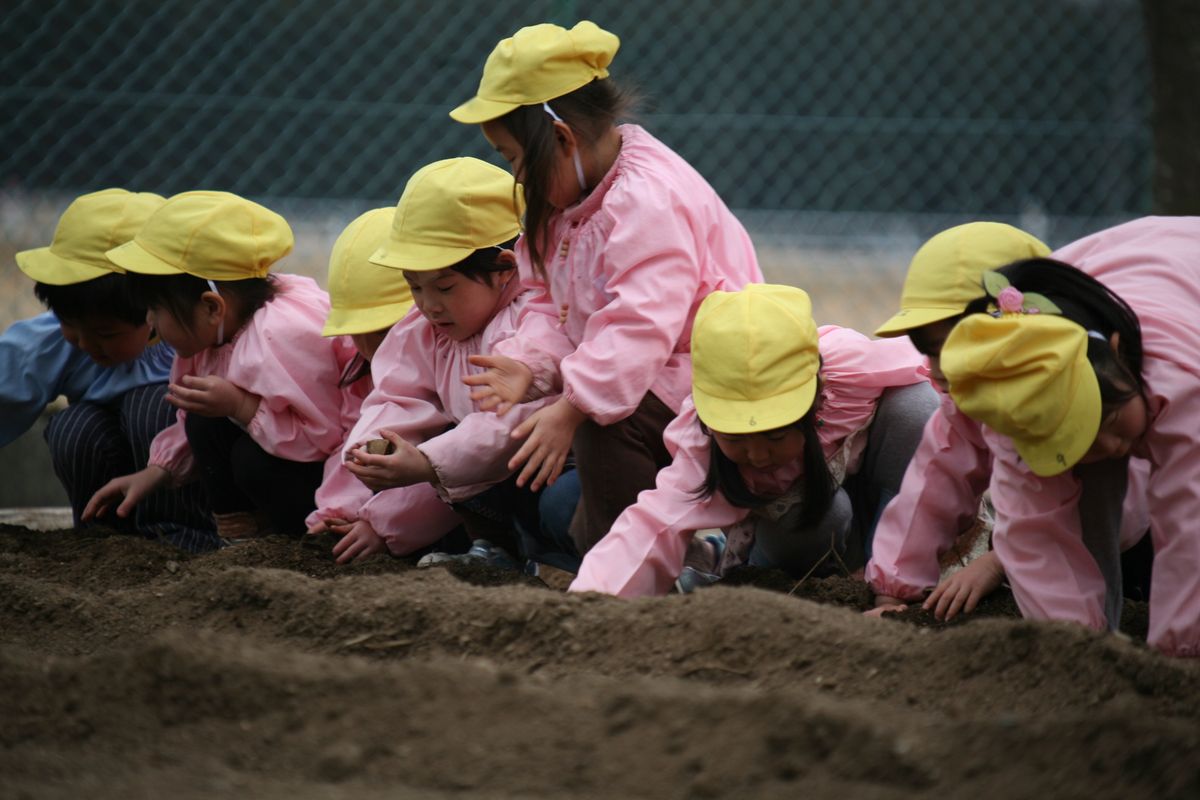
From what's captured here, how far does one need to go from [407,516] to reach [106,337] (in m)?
1.09

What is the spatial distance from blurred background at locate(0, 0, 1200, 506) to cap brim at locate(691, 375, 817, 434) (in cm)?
397

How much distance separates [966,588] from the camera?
9.31ft

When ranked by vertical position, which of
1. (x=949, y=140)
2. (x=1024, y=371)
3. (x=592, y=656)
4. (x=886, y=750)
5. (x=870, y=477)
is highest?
(x=1024, y=371)

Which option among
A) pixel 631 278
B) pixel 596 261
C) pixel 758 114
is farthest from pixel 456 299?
pixel 758 114

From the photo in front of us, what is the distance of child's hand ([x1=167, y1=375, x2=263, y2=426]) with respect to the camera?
353 centimetres

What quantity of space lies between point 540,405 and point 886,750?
1662 millimetres

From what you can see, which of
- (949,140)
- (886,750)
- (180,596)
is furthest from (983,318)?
(949,140)

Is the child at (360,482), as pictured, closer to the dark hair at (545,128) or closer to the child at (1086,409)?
the dark hair at (545,128)

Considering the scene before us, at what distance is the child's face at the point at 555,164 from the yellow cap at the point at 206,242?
831 millimetres

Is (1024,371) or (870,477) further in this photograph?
(870,477)

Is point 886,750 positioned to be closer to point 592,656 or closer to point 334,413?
point 592,656

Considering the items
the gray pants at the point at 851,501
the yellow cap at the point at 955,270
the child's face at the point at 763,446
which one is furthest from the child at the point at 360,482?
the yellow cap at the point at 955,270

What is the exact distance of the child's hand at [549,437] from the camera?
302 centimetres

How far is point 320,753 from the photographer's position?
1870 millimetres
